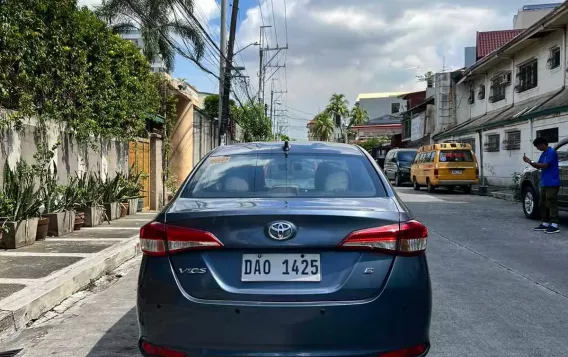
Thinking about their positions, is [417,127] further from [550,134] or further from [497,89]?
[550,134]

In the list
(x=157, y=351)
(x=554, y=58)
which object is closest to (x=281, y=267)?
(x=157, y=351)

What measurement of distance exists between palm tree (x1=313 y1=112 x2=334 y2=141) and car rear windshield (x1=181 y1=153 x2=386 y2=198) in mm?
82070

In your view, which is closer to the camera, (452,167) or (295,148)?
(295,148)

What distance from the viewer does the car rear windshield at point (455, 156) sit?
65.4 ft

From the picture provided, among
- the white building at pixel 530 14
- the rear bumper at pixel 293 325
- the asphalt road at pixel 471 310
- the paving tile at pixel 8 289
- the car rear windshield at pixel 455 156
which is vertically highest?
the white building at pixel 530 14

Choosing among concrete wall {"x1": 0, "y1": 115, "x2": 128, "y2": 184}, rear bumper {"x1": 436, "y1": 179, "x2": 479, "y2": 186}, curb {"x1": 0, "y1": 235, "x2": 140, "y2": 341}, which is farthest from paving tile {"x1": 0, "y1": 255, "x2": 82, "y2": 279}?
rear bumper {"x1": 436, "y1": 179, "x2": 479, "y2": 186}

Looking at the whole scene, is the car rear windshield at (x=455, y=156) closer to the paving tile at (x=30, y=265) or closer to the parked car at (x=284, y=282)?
the paving tile at (x=30, y=265)

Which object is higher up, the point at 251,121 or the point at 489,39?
the point at 489,39

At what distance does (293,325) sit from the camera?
2635 mm

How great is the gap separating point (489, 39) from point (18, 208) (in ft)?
98.8

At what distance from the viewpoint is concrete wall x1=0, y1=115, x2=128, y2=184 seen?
8.34m

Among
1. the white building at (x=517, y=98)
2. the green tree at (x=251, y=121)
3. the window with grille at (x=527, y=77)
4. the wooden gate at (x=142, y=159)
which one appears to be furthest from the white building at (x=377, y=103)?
the wooden gate at (x=142, y=159)

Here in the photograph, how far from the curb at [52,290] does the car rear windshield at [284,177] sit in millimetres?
2311

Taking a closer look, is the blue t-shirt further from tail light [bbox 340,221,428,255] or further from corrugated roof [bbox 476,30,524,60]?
corrugated roof [bbox 476,30,524,60]
